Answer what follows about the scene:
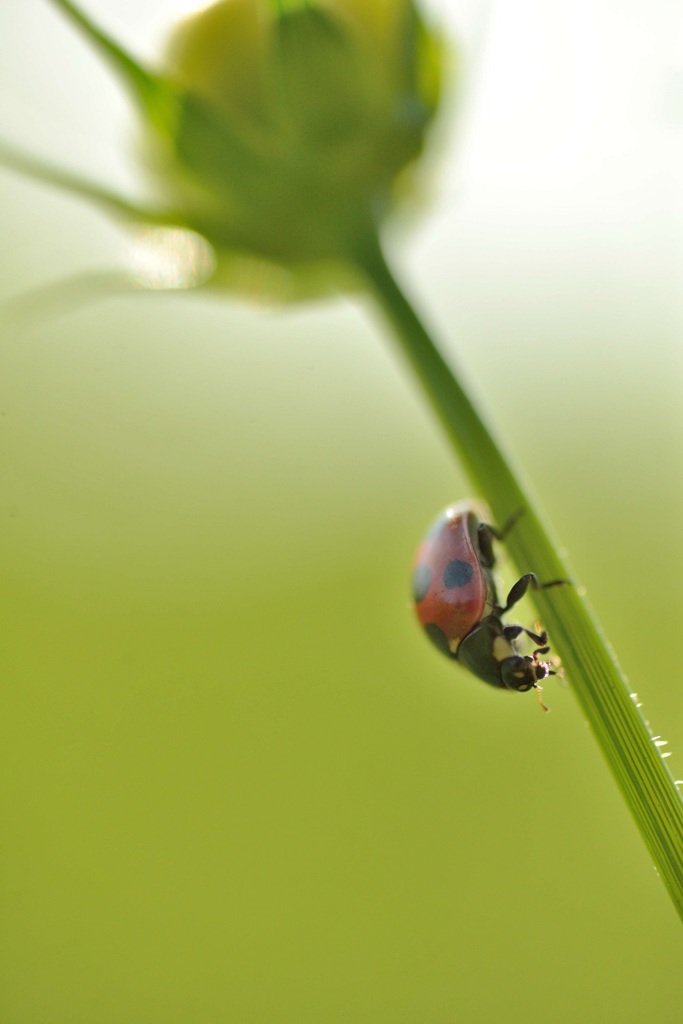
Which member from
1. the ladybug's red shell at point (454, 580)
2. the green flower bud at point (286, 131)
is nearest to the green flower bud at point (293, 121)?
the green flower bud at point (286, 131)

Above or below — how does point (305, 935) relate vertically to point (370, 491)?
below

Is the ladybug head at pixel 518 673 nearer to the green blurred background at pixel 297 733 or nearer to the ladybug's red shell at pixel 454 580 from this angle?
the ladybug's red shell at pixel 454 580

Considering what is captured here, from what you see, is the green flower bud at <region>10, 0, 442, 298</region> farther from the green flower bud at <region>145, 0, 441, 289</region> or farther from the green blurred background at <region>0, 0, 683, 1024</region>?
the green blurred background at <region>0, 0, 683, 1024</region>

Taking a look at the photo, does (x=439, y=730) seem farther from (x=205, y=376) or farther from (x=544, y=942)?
(x=205, y=376)

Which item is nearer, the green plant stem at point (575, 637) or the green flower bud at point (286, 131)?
the green plant stem at point (575, 637)

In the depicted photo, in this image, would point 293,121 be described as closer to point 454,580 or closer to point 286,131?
point 286,131

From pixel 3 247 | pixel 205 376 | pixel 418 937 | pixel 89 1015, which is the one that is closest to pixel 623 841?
pixel 418 937

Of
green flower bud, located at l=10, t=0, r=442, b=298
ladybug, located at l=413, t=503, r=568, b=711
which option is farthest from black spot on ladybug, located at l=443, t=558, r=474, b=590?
green flower bud, located at l=10, t=0, r=442, b=298

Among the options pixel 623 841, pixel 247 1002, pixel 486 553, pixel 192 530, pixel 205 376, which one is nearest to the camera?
pixel 486 553
